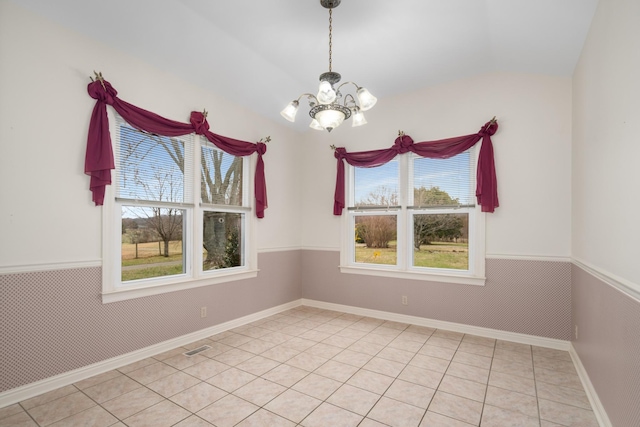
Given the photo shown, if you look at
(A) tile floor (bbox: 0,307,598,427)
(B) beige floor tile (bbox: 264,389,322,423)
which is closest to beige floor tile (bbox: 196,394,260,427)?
(A) tile floor (bbox: 0,307,598,427)

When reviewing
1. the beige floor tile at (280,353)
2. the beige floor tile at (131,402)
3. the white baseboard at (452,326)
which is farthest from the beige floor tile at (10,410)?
the white baseboard at (452,326)

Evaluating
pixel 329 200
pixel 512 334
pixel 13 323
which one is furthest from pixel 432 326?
pixel 13 323

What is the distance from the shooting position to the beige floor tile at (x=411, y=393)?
2365 mm

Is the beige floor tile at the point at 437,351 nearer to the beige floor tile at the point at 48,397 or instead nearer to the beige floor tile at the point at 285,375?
the beige floor tile at the point at 285,375

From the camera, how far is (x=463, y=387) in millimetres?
2562

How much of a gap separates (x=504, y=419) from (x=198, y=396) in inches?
88.4

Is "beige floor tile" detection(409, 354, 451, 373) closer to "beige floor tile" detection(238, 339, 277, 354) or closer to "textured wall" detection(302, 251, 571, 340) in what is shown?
"textured wall" detection(302, 251, 571, 340)

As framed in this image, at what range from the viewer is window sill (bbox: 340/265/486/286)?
12.4 feet

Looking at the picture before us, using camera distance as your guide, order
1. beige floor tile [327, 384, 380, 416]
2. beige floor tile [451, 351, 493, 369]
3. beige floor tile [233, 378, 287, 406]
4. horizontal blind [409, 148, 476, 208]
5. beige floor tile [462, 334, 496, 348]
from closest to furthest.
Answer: beige floor tile [327, 384, 380, 416] < beige floor tile [233, 378, 287, 406] < beige floor tile [451, 351, 493, 369] < beige floor tile [462, 334, 496, 348] < horizontal blind [409, 148, 476, 208]

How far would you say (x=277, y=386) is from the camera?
2582 mm

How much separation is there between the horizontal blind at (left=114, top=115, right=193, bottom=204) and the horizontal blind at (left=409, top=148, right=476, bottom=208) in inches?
114

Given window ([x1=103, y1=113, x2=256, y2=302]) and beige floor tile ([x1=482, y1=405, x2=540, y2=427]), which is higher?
window ([x1=103, y1=113, x2=256, y2=302])

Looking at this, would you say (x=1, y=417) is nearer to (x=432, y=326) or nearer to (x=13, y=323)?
(x=13, y=323)

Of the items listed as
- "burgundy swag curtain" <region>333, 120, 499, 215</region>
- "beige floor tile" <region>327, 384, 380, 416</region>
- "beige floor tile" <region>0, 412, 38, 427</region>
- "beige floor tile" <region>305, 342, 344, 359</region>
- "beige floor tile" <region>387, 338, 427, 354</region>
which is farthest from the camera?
"burgundy swag curtain" <region>333, 120, 499, 215</region>
